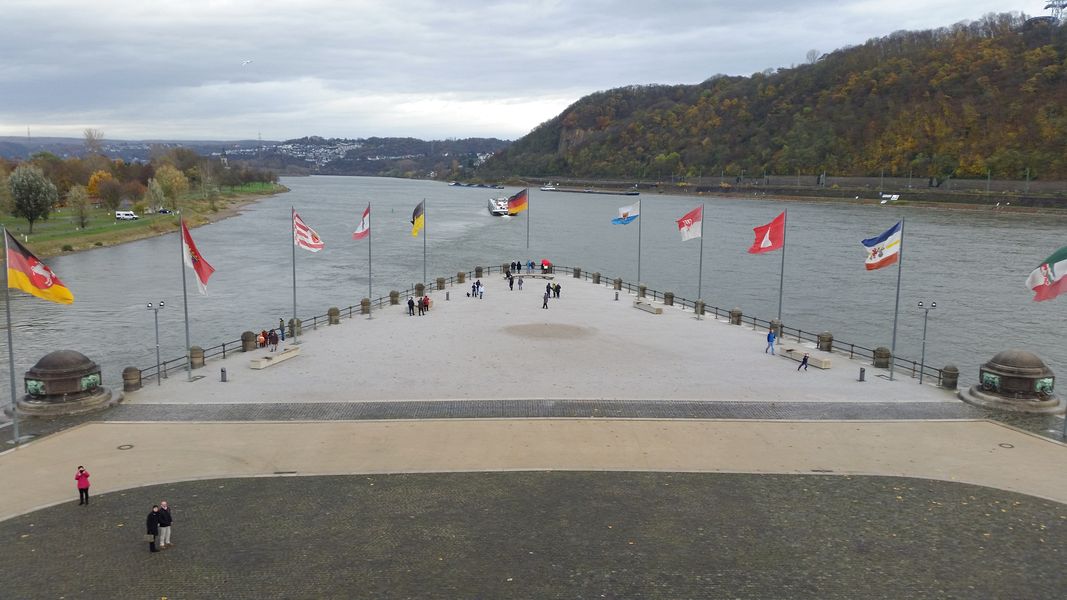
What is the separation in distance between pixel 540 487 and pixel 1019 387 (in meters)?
16.1

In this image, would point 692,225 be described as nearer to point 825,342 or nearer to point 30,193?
point 825,342

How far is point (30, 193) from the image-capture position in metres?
86.7

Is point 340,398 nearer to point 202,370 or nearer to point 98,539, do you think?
point 202,370

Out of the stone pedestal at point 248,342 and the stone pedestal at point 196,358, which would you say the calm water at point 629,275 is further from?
the stone pedestal at point 196,358

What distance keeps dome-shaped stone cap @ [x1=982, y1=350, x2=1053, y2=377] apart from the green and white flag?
3.08 meters

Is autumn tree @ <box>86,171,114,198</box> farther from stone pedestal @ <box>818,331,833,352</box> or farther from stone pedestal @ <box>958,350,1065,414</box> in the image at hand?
stone pedestal @ <box>958,350,1065,414</box>

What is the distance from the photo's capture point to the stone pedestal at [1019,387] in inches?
930

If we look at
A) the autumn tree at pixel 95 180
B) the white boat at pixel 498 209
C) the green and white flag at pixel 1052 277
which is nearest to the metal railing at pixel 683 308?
the green and white flag at pixel 1052 277

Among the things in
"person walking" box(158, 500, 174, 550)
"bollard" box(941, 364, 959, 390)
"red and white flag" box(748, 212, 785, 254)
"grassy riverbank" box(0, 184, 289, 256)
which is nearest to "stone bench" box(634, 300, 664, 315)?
"red and white flag" box(748, 212, 785, 254)

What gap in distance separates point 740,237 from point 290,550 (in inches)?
3679

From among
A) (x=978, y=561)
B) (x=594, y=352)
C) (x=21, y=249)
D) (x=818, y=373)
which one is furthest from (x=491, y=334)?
(x=978, y=561)

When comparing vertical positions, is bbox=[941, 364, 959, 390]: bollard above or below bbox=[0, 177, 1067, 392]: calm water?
above

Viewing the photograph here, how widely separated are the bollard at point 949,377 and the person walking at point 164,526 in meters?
23.5

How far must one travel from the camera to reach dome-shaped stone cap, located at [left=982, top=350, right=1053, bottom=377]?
78.4 feet
